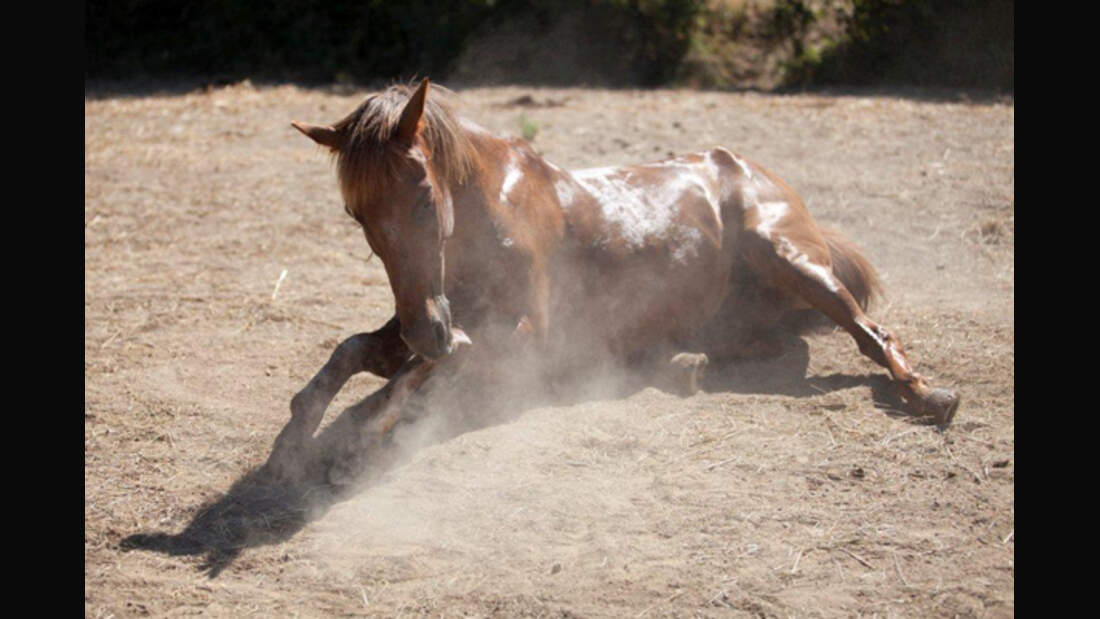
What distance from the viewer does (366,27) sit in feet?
44.7

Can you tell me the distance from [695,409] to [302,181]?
498 cm

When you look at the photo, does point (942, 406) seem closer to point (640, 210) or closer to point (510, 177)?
point (640, 210)

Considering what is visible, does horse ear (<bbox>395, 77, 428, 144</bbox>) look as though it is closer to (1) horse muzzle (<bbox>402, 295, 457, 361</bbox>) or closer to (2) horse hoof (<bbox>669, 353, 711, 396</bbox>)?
(1) horse muzzle (<bbox>402, 295, 457, 361</bbox>)

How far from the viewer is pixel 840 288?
5.42 meters

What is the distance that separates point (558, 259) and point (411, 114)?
1.36 meters

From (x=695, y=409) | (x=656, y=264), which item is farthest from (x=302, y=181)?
(x=695, y=409)

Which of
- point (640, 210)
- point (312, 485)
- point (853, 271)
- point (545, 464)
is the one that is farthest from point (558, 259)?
point (853, 271)

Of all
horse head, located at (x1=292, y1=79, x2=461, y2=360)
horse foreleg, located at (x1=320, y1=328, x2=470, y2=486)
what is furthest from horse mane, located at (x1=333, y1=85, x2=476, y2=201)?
horse foreleg, located at (x1=320, y1=328, x2=470, y2=486)

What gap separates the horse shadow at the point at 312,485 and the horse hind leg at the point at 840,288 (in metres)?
0.13

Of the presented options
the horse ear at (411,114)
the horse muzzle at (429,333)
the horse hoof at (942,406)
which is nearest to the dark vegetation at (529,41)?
the horse hoof at (942,406)

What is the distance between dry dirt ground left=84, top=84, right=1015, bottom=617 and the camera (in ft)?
11.7

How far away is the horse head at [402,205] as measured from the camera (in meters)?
4.02

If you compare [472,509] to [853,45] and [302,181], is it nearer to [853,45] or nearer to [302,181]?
[302,181]

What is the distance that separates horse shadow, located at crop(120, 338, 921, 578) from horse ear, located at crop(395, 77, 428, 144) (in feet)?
4.15
